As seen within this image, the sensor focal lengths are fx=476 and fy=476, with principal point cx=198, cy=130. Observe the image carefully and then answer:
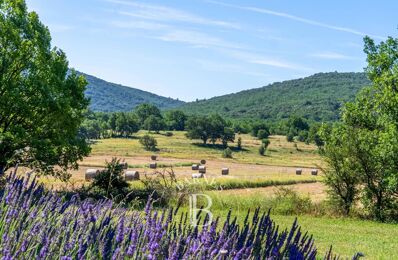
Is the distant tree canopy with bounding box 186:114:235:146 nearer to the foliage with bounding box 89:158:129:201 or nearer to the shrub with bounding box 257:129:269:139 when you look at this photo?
the shrub with bounding box 257:129:269:139

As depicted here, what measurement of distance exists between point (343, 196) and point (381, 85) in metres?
6.99

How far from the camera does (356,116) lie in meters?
26.8

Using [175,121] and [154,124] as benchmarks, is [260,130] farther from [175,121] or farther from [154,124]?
[154,124]

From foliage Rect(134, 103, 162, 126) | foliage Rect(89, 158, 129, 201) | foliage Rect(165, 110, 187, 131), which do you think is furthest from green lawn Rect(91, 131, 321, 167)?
foliage Rect(89, 158, 129, 201)

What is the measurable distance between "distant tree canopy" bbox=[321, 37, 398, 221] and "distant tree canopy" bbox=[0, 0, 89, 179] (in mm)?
12874

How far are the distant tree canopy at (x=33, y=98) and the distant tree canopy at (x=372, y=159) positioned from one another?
12874 millimetres

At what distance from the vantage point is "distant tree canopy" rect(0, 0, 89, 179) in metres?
19.4

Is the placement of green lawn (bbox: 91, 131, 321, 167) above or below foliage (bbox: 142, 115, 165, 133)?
below

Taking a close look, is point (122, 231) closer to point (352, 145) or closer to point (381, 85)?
point (352, 145)

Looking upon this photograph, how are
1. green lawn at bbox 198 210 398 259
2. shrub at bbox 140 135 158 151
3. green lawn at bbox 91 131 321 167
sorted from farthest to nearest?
shrub at bbox 140 135 158 151 < green lawn at bbox 91 131 321 167 < green lawn at bbox 198 210 398 259

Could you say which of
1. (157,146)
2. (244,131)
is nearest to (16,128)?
(157,146)

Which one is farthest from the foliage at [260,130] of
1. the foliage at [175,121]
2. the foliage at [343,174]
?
the foliage at [343,174]

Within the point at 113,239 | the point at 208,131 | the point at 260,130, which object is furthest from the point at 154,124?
the point at 113,239

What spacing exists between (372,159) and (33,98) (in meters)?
16.6
